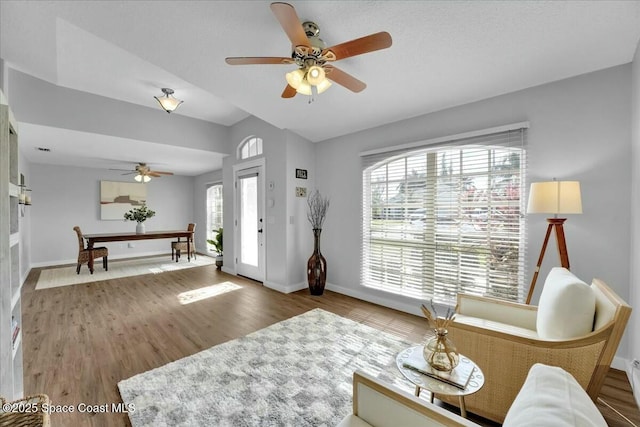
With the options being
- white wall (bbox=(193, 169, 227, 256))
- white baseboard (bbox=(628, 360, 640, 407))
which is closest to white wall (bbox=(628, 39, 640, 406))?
white baseboard (bbox=(628, 360, 640, 407))

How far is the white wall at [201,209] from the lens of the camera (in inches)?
312

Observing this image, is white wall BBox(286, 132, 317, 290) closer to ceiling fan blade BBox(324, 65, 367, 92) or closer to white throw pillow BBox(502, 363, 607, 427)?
ceiling fan blade BBox(324, 65, 367, 92)

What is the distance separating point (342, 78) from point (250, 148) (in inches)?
127

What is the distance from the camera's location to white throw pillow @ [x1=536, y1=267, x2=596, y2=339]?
4.73ft

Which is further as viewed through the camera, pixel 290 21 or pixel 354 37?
pixel 354 37

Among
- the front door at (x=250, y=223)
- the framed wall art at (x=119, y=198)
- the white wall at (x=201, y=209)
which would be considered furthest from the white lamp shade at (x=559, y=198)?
the framed wall art at (x=119, y=198)

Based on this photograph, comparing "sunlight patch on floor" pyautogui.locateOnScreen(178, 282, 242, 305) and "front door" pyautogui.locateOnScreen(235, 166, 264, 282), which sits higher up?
"front door" pyautogui.locateOnScreen(235, 166, 264, 282)

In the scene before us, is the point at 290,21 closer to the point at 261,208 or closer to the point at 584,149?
the point at 584,149

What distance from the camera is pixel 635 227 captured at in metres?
2.02

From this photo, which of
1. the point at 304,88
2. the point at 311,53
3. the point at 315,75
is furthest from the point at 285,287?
the point at 311,53

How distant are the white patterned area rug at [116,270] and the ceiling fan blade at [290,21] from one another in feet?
18.1

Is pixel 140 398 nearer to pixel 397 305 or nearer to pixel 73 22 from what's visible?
pixel 397 305

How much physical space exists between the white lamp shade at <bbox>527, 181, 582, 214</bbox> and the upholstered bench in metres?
1.63

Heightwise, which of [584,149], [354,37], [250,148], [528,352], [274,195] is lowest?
[528,352]
